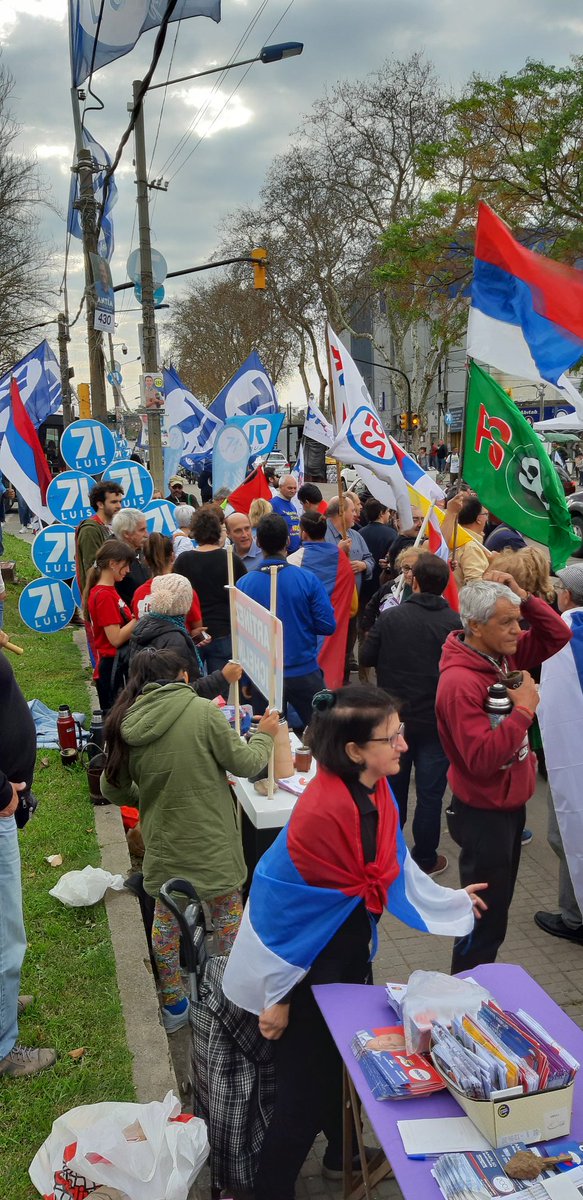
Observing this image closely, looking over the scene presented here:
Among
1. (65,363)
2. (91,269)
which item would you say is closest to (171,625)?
(91,269)

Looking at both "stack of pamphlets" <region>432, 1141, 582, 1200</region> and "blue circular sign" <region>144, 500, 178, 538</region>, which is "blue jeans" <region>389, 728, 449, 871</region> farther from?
"blue circular sign" <region>144, 500, 178, 538</region>

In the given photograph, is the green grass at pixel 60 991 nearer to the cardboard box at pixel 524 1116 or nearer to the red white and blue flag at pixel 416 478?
the cardboard box at pixel 524 1116

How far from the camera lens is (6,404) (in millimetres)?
9875

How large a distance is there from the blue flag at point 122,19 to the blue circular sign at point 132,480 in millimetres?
4324

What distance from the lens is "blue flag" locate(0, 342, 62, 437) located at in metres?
11.1

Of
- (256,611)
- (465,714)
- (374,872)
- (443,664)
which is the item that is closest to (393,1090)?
(374,872)

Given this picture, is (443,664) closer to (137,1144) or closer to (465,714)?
(465,714)

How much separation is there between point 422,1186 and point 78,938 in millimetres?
2918

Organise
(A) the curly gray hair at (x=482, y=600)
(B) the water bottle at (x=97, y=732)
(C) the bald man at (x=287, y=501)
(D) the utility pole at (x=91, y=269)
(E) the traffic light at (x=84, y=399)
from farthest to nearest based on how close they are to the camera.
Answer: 1. (E) the traffic light at (x=84, y=399)
2. (D) the utility pole at (x=91, y=269)
3. (C) the bald man at (x=287, y=501)
4. (B) the water bottle at (x=97, y=732)
5. (A) the curly gray hair at (x=482, y=600)

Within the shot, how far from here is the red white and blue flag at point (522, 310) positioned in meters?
5.29

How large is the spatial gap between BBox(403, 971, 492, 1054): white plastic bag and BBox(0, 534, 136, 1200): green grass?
1518mm

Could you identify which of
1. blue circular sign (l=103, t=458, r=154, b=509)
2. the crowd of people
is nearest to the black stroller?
the crowd of people

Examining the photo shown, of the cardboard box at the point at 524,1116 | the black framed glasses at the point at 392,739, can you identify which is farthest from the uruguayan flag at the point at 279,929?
the cardboard box at the point at 524,1116

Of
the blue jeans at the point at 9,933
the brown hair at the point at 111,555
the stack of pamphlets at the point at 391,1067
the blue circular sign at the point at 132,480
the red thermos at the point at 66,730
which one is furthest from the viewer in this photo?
the blue circular sign at the point at 132,480
